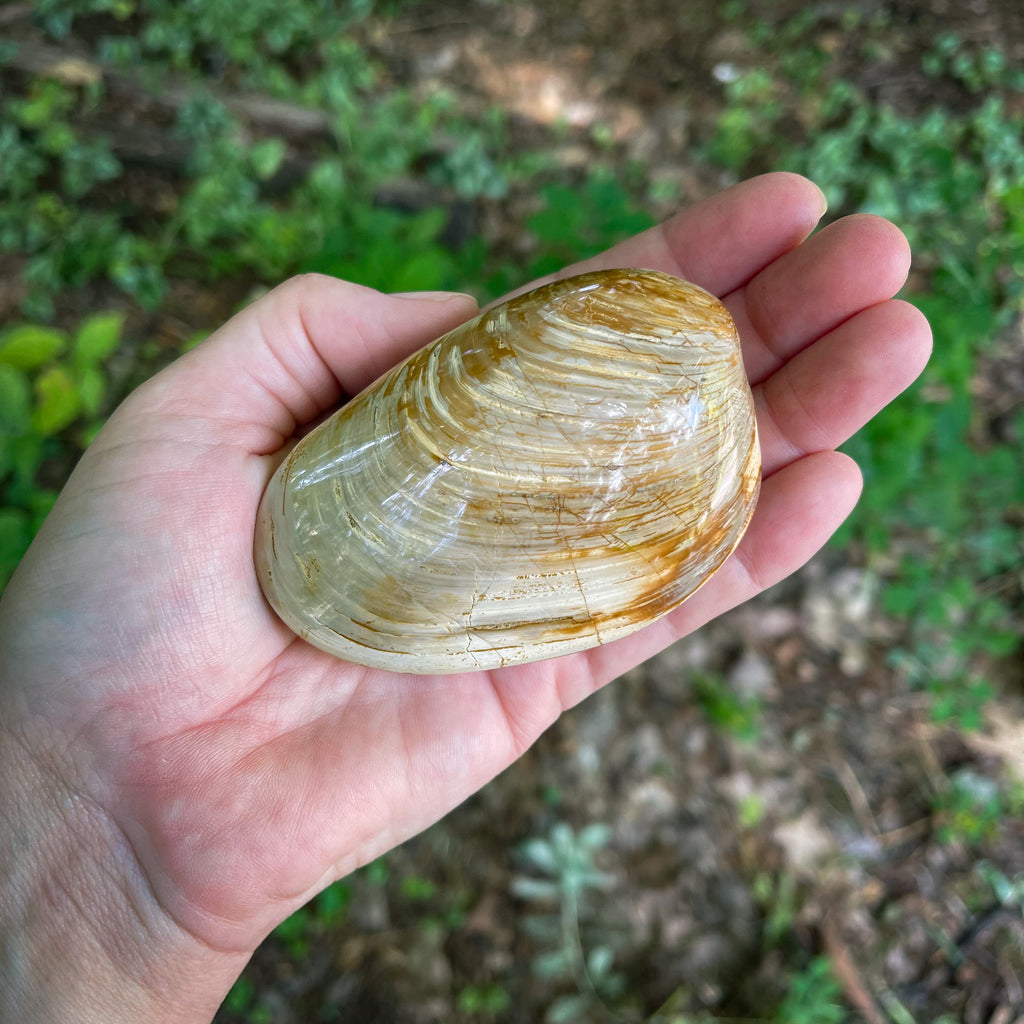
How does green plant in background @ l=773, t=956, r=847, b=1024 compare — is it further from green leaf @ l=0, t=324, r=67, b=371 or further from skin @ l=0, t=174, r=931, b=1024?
green leaf @ l=0, t=324, r=67, b=371

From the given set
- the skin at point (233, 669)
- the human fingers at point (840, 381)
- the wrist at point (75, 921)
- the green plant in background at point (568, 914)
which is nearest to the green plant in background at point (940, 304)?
the human fingers at point (840, 381)

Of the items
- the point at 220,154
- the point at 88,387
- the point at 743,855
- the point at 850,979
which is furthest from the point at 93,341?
the point at 850,979

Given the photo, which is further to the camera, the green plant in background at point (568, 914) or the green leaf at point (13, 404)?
the green plant in background at point (568, 914)

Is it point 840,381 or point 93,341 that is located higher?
point 93,341

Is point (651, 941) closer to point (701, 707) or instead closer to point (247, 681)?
point (701, 707)

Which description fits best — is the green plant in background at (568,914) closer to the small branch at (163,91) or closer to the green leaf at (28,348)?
the green leaf at (28,348)

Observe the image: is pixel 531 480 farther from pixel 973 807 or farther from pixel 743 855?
pixel 973 807
